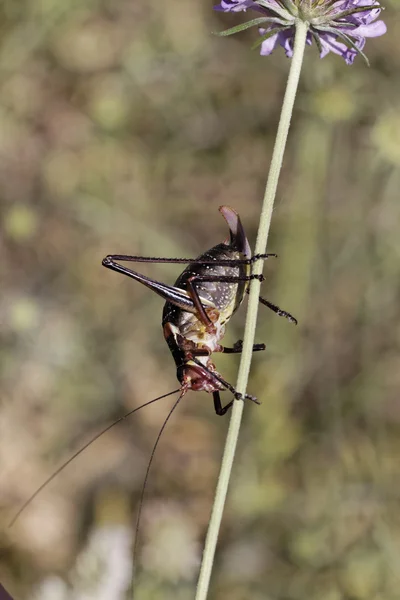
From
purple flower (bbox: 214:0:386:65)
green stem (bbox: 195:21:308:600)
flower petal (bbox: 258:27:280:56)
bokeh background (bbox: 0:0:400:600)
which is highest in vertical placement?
bokeh background (bbox: 0:0:400:600)

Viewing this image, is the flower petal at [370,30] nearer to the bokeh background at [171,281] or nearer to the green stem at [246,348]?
the green stem at [246,348]

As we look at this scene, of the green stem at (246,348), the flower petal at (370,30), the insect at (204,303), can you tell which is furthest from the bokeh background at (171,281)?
the flower petal at (370,30)

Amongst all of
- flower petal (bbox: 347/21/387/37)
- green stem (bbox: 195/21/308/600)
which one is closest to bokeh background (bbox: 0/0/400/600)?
green stem (bbox: 195/21/308/600)

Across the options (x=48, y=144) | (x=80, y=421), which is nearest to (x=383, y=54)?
(x=48, y=144)

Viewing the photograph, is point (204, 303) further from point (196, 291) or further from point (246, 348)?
point (246, 348)

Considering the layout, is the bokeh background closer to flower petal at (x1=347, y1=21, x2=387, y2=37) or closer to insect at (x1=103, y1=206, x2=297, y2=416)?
insect at (x1=103, y1=206, x2=297, y2=416)

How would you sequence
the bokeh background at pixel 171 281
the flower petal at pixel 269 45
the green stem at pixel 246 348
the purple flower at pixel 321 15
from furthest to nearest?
the bokeh background at pixel 171 281
the flower petal at pixel 269 45
the purple flower at pixel 321 15
the green stem at pixel 246 348

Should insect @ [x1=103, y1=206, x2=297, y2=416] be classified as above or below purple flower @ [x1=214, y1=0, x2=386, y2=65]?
below

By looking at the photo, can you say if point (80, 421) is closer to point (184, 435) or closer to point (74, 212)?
point (184, 435)
